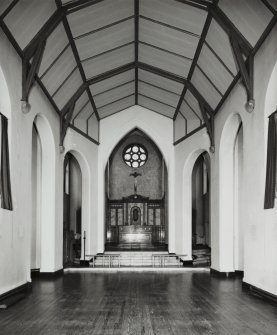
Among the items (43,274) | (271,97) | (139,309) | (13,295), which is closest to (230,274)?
(43,274)

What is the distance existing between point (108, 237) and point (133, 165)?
A: 4085 mm

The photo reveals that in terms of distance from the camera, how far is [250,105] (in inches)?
422

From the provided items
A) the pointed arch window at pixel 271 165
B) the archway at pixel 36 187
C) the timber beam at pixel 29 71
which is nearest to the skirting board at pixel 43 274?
the archway at pixel 36 187

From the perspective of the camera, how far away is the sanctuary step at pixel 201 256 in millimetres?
20422

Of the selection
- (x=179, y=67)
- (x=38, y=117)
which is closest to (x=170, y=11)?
(x=179, y=67)

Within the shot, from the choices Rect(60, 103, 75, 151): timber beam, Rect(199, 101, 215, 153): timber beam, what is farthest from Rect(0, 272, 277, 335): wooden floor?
Rect(60, 103, 75, 151): timber beam

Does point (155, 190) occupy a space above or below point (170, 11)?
below

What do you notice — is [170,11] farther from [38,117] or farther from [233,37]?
[38,117]

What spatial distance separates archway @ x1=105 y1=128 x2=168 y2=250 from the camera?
2450cm

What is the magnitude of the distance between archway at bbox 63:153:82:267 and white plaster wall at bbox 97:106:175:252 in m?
1.68

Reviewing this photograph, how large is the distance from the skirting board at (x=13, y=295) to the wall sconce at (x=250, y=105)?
21.0 feet

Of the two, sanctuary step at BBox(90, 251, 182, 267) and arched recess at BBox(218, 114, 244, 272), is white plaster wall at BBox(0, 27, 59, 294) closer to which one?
arched recess at BBox(218, 114, 244, 272)

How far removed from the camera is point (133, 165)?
25.7 metres

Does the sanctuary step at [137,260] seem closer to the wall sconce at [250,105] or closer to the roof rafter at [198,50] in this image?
the roof rafter at [198,50]
